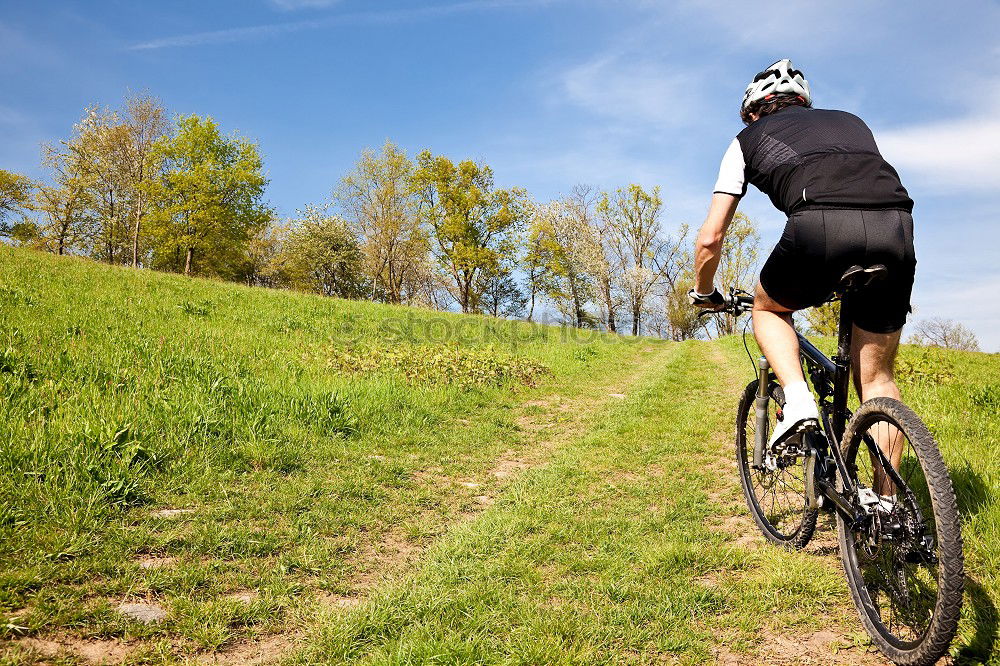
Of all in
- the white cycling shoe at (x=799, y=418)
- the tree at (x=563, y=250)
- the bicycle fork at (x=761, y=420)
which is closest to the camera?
the white cycling shoe at (x=799, y=418)

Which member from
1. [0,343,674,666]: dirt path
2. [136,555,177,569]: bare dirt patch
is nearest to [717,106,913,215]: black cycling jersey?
[0,343,674,666]: dirt path

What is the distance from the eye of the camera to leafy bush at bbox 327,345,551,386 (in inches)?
333

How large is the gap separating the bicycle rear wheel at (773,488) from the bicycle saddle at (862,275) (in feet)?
4.13

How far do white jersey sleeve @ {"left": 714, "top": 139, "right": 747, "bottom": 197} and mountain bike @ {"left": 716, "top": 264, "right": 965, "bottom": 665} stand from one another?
767mm

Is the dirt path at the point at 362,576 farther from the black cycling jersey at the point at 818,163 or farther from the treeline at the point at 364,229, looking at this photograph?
the treeline at the point at 364,229

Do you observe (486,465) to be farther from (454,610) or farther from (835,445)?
(835,445)

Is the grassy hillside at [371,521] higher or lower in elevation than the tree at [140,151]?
lower

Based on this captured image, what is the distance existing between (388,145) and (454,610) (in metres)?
39.8

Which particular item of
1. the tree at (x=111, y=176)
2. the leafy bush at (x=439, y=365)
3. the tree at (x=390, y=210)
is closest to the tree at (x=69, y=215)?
the tree at (x=111, y=176)

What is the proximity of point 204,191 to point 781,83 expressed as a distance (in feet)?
117

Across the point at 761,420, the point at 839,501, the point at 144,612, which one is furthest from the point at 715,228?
the point at 144,612

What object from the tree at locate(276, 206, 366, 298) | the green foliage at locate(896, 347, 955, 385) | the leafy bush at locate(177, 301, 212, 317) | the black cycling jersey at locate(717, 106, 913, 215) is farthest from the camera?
the tree at locate(276, 206, 366, 298)

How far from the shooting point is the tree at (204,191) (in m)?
31.4

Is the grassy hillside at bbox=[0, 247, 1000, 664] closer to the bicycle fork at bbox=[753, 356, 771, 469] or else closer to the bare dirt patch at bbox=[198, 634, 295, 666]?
the bare dirt patch at bbox=[198, 634, 295, 666]
